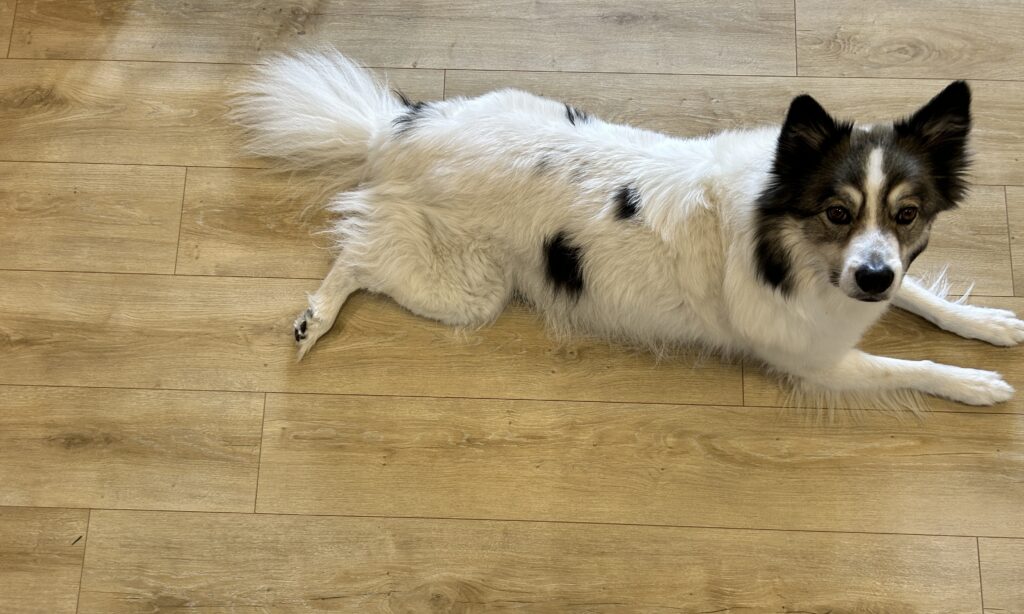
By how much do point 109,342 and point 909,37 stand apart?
2639 millimetres

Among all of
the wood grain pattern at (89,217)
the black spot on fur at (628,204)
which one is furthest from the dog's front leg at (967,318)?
the wood grain pattern at (89,217)

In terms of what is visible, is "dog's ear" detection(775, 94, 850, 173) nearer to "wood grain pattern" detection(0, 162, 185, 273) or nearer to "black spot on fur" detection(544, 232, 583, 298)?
"black spot on fur" detection(544, 232, 583, 298)

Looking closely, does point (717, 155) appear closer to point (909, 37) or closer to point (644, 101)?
point (644, 101)

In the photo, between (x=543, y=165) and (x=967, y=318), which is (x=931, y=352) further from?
(x=543, y=165)

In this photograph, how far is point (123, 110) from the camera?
2.70m

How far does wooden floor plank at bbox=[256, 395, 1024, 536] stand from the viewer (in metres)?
2.27

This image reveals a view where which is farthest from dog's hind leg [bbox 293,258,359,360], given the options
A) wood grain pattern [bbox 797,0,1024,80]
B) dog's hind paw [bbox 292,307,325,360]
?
wood grain pattern [bbox 797,0,1024,80]

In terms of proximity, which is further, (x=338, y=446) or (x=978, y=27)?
(x=978, y=27)

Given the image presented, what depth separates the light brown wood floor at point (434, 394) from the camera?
89.1 inches

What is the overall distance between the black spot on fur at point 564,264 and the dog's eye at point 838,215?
614mm

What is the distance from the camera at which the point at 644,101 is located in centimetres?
264

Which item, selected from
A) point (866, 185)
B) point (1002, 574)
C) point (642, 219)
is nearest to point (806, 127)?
point (866, 185)

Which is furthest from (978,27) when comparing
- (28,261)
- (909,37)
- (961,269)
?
(28,261)

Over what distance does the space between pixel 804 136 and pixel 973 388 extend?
995 mm
